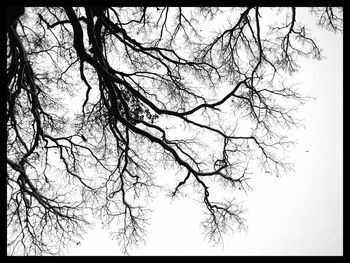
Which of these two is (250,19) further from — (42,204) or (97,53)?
(42,204)

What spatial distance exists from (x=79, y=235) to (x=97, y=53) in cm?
399

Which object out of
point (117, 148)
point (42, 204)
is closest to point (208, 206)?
point (117, 148)

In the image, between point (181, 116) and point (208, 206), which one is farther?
point (208, 206)

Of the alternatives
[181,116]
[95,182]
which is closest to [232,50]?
[181,116]

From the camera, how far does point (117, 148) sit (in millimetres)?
5953

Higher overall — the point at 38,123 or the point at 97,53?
the point at 97,53

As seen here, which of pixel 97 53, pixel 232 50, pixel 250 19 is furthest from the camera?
pixel 232 50

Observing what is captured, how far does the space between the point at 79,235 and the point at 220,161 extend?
3587 mm
